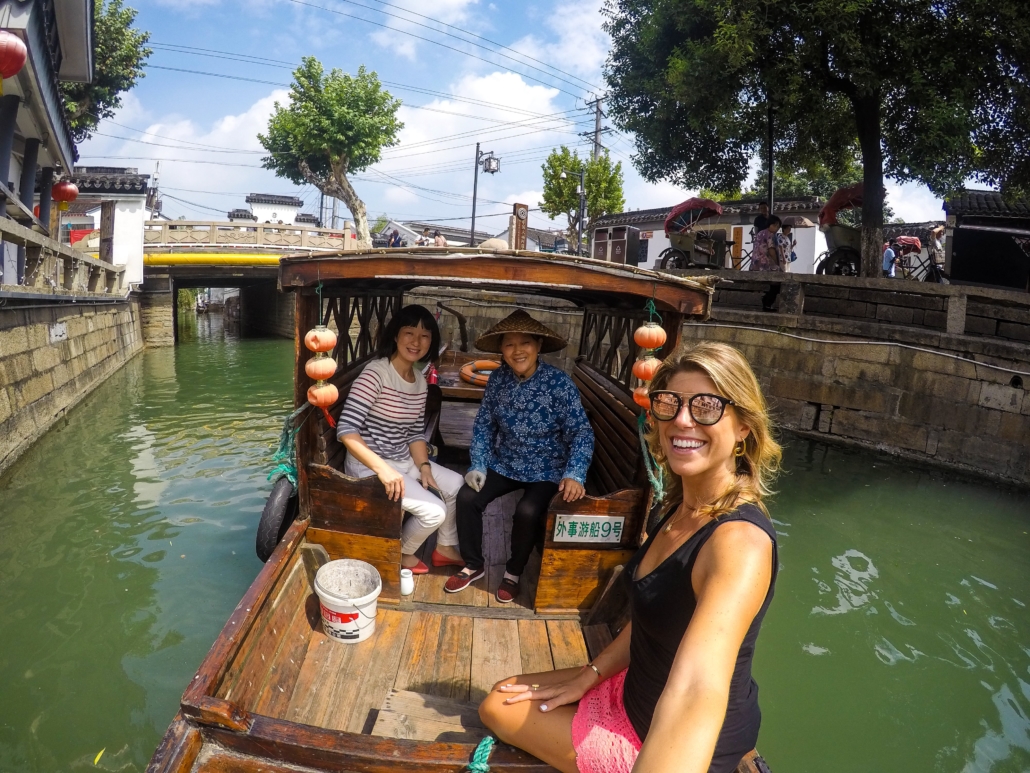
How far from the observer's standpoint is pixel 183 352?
19.5m

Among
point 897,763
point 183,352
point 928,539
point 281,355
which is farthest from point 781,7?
point 183,352

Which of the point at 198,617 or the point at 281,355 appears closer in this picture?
the point at 198,617

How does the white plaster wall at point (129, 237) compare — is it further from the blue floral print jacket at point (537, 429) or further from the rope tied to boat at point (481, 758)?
the rope tied to boat at point (481, 758)

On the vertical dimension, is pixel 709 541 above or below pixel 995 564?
above

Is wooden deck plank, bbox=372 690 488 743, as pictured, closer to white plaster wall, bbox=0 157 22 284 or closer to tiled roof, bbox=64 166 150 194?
white plaster wall, bbox=0 157 22 284

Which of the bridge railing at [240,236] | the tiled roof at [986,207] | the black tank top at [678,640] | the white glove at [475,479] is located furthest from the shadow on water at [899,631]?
the bridge railing at [240,236]

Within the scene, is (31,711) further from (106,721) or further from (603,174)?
(603,174)

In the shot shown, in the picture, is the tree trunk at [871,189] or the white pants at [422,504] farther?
the tree trunk at [871,189]

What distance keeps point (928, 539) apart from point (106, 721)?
23.3 ft

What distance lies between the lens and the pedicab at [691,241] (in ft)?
45.5

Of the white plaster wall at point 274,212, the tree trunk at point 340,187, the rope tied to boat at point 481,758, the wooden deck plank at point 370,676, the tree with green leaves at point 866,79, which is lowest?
the wooden deck plank at point 370,676

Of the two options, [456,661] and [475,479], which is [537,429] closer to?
[475,479]

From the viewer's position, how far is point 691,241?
13.8 metres

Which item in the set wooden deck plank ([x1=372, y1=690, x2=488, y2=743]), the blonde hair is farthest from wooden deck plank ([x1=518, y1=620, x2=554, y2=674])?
the blonde hair
